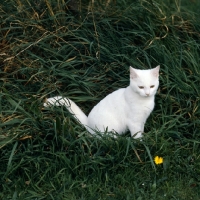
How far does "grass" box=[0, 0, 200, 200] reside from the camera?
461cm

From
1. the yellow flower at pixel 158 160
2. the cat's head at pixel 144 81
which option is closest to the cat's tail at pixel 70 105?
the cat's head at pixel 144 81

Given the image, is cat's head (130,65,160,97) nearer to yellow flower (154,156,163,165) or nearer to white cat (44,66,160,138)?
white cat (44,66,160,138)

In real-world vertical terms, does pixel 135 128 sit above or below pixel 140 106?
below

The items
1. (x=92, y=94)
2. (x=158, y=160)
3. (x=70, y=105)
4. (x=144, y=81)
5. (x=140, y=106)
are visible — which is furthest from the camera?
(x=92, y=94)

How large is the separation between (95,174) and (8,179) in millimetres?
678

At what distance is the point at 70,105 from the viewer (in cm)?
508

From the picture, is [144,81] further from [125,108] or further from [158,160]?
[158,160]

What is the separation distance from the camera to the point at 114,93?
5141 mm

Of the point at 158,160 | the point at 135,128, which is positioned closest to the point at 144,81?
the point at 135,128

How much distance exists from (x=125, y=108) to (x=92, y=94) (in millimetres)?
522

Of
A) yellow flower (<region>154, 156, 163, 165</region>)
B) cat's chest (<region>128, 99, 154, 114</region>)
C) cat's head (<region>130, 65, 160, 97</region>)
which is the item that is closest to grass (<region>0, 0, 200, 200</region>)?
yellow flower (<region>154, 156, 163, 165</region>)

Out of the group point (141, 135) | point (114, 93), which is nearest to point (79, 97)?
point (114, 93)

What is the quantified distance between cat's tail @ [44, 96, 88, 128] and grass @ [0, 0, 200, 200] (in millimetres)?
85

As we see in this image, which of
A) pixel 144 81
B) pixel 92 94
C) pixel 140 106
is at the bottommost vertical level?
pixel 92 94
